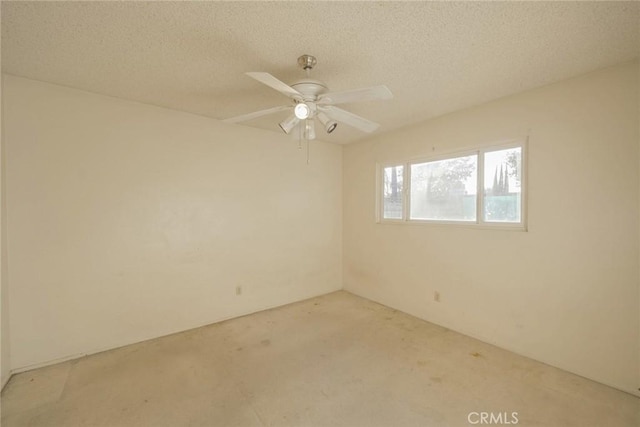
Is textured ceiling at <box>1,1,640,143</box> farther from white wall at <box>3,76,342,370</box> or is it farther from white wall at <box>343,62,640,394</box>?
white wall at <box>3,76,342,370</box>

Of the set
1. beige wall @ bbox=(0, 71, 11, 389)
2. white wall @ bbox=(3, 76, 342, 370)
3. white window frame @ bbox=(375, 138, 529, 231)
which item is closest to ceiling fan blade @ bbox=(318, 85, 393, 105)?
white window frame @ bbox=(375, 138, 529, 231)

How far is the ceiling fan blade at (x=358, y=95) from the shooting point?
1548 millimetres

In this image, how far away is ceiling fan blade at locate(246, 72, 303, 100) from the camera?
146cm

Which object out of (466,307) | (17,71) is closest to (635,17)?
(466,307)

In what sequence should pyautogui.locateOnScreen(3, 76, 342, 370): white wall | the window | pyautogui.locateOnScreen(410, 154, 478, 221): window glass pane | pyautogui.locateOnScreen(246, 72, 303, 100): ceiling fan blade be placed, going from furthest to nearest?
pyautogui.locateOnScreen(410, 154, 478, 221): window glass pane
the window
pyautogui.locateOnScreen(3, 76, 342, 370): white wall
pyautogui.locateOnScreen(246, 72, 303, 100): ceiling fan blade

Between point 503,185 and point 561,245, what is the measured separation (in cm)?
71

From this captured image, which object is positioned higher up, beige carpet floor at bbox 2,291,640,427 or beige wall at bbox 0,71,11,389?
beige wall at bbox 0,71,11,389

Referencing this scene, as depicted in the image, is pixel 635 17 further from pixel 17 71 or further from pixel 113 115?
pixel 17 71

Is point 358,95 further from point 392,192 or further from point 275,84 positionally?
point 392,192

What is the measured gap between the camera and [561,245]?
224 centimetres

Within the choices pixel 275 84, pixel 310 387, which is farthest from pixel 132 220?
pixel 310 387

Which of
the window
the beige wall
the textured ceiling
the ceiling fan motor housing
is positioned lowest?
the beige wall

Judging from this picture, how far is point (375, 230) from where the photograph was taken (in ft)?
12.8

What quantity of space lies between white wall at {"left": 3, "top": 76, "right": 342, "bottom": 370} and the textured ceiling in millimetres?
389
